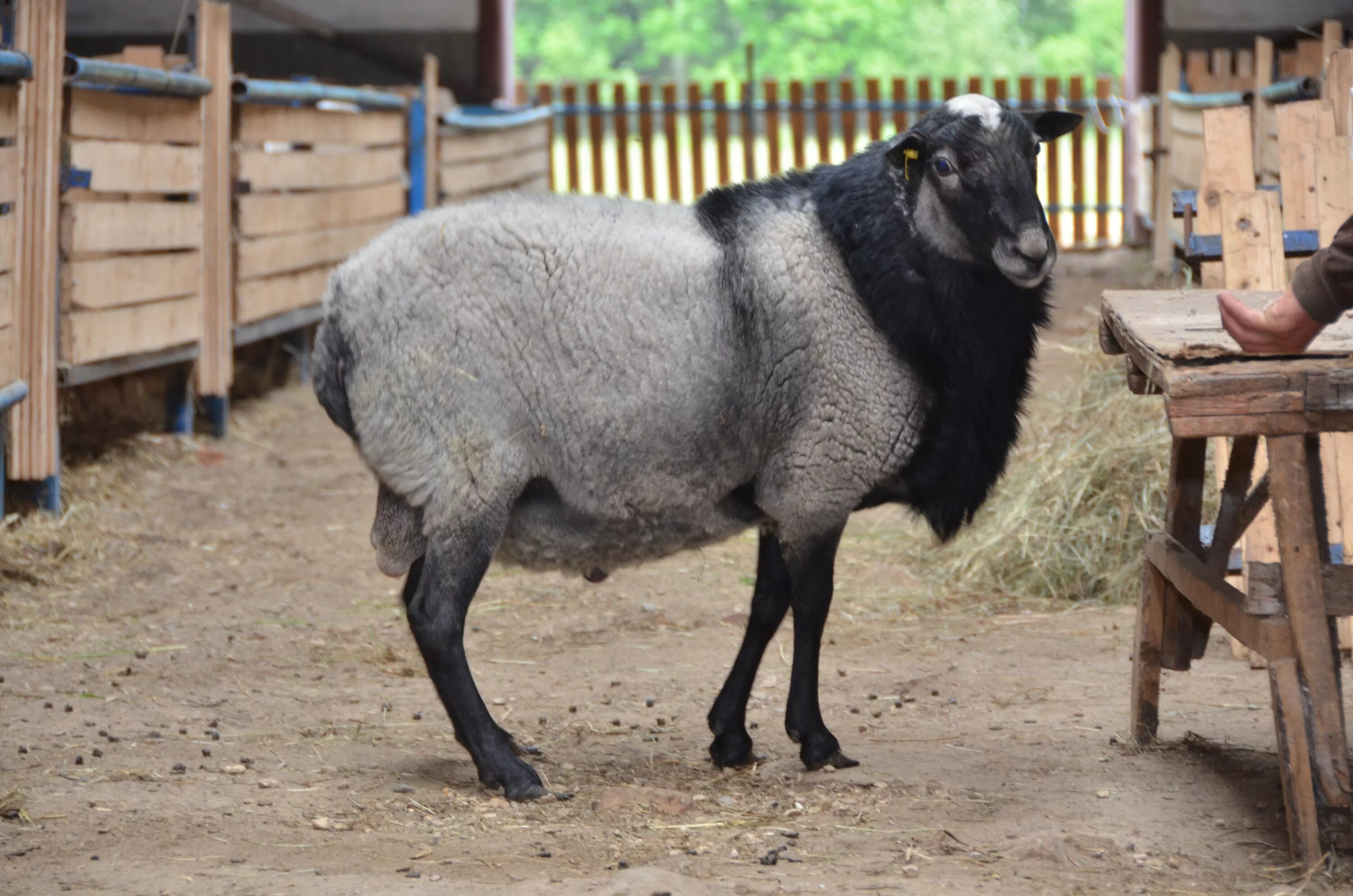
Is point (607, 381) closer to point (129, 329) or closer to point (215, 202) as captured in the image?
point (129, 329)

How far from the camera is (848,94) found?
17.8m

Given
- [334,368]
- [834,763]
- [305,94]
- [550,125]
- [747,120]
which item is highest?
[747,120]

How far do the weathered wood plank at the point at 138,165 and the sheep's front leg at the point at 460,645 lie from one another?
12.7 ft

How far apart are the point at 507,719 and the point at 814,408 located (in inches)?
57.4

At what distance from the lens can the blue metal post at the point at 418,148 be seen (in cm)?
1162

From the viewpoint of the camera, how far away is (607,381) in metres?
3.78

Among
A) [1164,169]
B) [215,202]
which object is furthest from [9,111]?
[1164,169]

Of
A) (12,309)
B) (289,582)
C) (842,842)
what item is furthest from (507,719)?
(12,309)

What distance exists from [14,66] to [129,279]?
4.96ft

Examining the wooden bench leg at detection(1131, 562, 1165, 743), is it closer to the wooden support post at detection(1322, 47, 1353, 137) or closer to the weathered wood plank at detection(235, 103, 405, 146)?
the wooden support post at detection(1322, 47, 1353, 137)

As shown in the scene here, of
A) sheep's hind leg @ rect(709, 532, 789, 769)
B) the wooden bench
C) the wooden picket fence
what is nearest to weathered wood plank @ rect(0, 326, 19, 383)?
sheep's hind leg @ rect(709, 532, 789, 769)

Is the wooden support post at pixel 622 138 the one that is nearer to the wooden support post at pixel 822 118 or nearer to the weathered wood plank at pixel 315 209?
the wooden support post at pixel 822 118

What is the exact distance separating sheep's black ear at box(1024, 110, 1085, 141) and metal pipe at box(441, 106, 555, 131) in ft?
27.8

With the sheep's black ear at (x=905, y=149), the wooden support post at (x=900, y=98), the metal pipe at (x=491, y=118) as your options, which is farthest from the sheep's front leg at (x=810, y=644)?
the wooden support post at (x=900, y=98)
